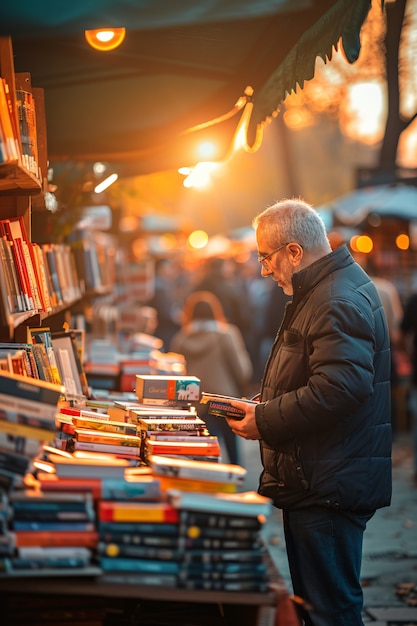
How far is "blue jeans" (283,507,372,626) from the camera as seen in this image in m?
3.95

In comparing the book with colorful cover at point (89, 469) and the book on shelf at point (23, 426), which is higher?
the book on shelf at point (23, 426)

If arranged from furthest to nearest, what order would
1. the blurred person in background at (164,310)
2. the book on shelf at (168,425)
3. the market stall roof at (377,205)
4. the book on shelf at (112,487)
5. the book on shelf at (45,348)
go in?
the market stall roof at (377,205)
the blurred person in background at (164,310)
the book on shelf at (45,348)
the book on shelf at (168,425)
the book on shelf at (112,487)

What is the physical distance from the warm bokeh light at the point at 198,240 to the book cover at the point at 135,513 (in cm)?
2551

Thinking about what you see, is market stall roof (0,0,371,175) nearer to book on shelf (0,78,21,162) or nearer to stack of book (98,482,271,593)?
book on shelf (0,78,21,162)

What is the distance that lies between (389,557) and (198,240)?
2301cm

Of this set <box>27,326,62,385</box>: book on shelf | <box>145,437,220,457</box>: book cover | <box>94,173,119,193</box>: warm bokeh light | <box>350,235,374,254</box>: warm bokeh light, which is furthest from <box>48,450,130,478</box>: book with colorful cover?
<box>350,235,374,254</box>: warm bokeh light

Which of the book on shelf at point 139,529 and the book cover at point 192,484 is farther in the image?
the book cover at point 192,484

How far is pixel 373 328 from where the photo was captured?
3951mm

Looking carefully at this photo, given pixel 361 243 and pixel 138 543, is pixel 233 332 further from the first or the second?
pixel 138 543

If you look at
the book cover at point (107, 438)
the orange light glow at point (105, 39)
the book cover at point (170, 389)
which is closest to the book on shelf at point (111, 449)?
the book cover at point (107, 438)

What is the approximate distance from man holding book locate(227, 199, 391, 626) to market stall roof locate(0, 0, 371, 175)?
914mm

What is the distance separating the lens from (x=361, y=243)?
15.9 metres

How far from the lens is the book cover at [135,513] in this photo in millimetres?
3047

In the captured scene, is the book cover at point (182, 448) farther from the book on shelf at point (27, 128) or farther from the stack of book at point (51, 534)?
the book on shelf at point (27, 128)
